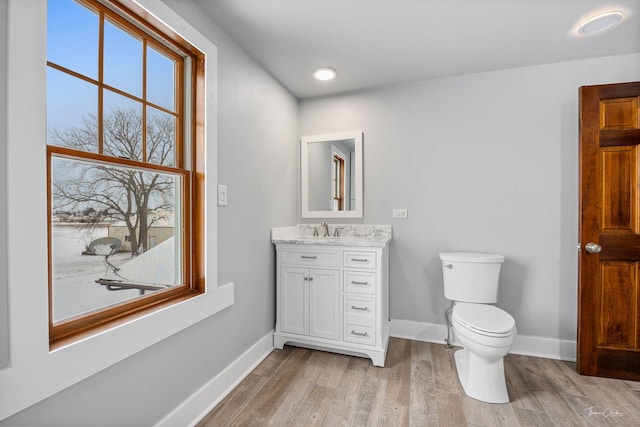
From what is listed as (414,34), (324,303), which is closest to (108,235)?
(324,303)

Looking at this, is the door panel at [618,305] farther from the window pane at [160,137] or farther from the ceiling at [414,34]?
the window pane at [160,137]

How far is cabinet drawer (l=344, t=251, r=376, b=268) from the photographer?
222 cm

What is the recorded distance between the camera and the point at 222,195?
72.9 inches

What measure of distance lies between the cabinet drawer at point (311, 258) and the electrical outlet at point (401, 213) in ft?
2.45

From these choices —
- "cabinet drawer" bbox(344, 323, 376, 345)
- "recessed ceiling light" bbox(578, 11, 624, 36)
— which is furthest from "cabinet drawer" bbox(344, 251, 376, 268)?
"recessed ceiling light" bbox(578, 11, 624, 36)

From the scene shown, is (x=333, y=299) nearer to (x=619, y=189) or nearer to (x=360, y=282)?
(x=360, y=282)

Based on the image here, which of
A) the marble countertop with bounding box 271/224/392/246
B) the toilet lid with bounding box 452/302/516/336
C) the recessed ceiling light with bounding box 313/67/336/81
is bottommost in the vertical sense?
the toilet lid with bounding box 452/302/516/336

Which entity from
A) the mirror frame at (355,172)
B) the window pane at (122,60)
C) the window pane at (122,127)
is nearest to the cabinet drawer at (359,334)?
the mirror frame at (355,172)

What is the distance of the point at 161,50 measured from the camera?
1567mm

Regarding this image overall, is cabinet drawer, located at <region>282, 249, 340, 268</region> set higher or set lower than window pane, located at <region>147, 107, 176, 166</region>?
lower

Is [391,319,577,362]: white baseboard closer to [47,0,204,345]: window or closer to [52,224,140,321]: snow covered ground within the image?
[47,0,204,345]: window

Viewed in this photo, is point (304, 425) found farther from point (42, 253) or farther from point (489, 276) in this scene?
point (489, 276)

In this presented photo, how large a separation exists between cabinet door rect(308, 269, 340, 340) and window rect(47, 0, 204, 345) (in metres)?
0.92

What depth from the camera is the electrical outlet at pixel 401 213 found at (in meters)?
2.68
